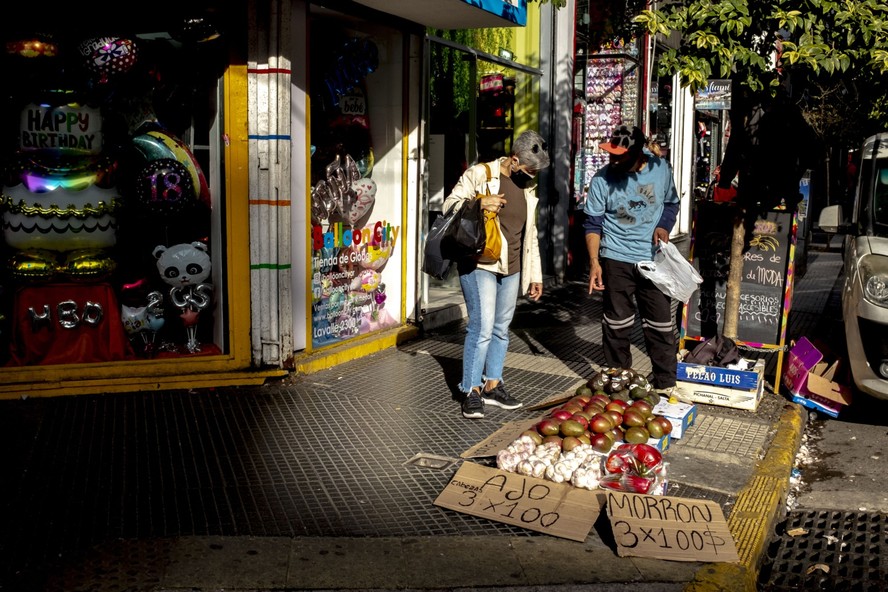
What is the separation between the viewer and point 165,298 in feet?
22.5

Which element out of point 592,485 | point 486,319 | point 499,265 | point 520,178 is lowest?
point 592,485

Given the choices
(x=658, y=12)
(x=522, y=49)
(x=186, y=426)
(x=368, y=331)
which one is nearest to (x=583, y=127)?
(x=522, y=49)

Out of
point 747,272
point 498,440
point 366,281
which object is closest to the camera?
point 498,440

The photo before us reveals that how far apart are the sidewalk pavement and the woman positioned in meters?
0.34

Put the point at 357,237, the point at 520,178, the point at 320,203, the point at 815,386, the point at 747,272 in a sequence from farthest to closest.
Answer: the point at 357,237 → the point at 320,203 → the point at 747,272 → the point at 815,386 → the point at 520,178

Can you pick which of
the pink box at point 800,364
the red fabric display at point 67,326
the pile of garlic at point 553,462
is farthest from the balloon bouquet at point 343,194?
the pink box at point 800,364

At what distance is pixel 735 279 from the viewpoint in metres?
7.02

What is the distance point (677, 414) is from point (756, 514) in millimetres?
1216

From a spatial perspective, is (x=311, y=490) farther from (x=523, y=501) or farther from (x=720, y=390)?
(x=720, y=390)

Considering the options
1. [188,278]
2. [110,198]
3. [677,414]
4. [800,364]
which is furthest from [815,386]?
[110,198]

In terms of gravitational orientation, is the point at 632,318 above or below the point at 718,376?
above

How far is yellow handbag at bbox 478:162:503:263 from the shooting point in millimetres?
5855

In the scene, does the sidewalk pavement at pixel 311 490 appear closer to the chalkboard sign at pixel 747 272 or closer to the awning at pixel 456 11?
the chalkboard sign at pixel 747 272

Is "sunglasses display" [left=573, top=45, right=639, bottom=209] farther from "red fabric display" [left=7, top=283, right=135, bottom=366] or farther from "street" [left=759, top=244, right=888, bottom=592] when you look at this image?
"red fabric display" [left=7, top=283, right=135, bottom=366]
